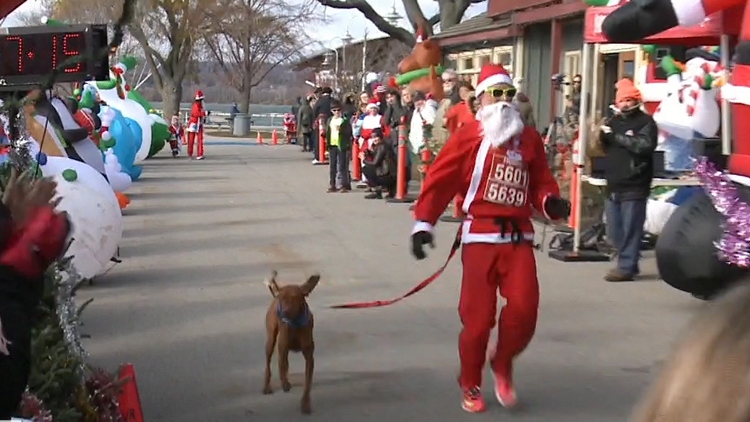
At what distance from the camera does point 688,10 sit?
13.8ft

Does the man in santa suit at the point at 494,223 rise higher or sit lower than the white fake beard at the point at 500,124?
lower

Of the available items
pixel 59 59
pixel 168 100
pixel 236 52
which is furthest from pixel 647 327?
pixel 236 52

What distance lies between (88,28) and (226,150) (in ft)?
90.9

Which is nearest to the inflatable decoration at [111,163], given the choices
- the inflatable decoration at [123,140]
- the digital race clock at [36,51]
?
the inflatable decoration at [123,140]

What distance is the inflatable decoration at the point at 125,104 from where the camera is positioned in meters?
19.2

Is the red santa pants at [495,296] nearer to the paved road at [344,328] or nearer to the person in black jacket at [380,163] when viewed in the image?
the paved road at [344,328]

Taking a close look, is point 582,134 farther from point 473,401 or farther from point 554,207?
point 473,401

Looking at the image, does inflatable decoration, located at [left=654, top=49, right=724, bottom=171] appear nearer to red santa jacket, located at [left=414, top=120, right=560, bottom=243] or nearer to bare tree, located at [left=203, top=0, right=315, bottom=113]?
red santa jacket, located at [left=414, top=120, right=560, bottom=243]

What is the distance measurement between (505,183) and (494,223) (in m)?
0.24

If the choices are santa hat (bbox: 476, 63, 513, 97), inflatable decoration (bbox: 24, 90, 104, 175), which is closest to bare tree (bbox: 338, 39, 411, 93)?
inflatable decoration (bbox: 24, 90, 104, 175)

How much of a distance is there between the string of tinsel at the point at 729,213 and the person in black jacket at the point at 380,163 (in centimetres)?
1236

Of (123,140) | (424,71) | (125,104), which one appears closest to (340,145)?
(424,71)

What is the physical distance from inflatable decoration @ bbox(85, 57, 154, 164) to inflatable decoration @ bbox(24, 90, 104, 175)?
9385 millimetres

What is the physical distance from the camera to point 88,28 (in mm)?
4406
